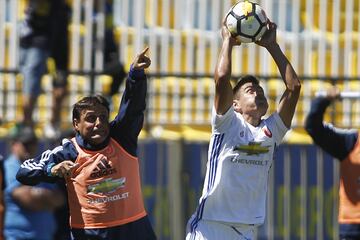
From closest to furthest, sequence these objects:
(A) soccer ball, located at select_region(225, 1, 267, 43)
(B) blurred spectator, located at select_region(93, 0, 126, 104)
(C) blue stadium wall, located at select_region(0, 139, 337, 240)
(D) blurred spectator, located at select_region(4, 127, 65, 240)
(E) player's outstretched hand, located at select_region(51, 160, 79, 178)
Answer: (E) player's outstretched hand, located at select_region(51, 160, 79, 178) < (A) soccer ball, located at select_region(225, 1, 267, 43) < (D) blurred spectator, located at select_region(4, 127, 65, 240) < (C) blue stadium wall, located at select_region(0, 139, 337, 240) < (B) blurred spectator, located at select_region(93, 0, 126, 104)

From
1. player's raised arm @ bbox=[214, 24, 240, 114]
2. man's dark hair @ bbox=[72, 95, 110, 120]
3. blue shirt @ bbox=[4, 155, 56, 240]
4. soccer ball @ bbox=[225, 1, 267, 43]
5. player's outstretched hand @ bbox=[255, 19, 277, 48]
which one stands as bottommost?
blue shirt @ bbox=[4, 155, 56, 240]

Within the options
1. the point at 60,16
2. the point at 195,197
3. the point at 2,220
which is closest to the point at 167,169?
the point at 195,197

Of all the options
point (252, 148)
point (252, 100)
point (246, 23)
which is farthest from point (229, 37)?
point (252, 148)

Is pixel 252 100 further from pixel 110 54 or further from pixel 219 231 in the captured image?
pixel 110 54

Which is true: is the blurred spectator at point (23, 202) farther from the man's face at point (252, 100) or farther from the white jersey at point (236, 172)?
the man's face at point (252, 100)

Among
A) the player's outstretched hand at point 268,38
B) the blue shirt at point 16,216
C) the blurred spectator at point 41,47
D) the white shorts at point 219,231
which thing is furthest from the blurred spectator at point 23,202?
the player's outstretched hand at point 268,38

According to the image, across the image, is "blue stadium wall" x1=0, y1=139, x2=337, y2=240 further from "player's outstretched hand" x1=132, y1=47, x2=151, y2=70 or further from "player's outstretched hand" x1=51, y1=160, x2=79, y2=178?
"player's outstretched hand" x1=51, y1=160, x2=79, y2=178

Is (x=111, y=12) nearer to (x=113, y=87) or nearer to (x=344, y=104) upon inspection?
(x=113, y=87)

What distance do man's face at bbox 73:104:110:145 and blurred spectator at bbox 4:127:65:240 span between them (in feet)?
9.11

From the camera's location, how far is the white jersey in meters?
10.2

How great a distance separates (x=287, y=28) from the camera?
17.4m

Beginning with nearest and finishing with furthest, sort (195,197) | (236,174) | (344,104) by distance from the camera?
(236,174) → (195,197) → (344,104)

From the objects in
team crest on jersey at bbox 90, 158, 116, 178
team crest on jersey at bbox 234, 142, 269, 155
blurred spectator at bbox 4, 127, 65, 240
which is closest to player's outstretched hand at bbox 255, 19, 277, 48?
team crest on jersey at bbox 234, 142, 269, 155

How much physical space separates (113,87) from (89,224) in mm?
5473
